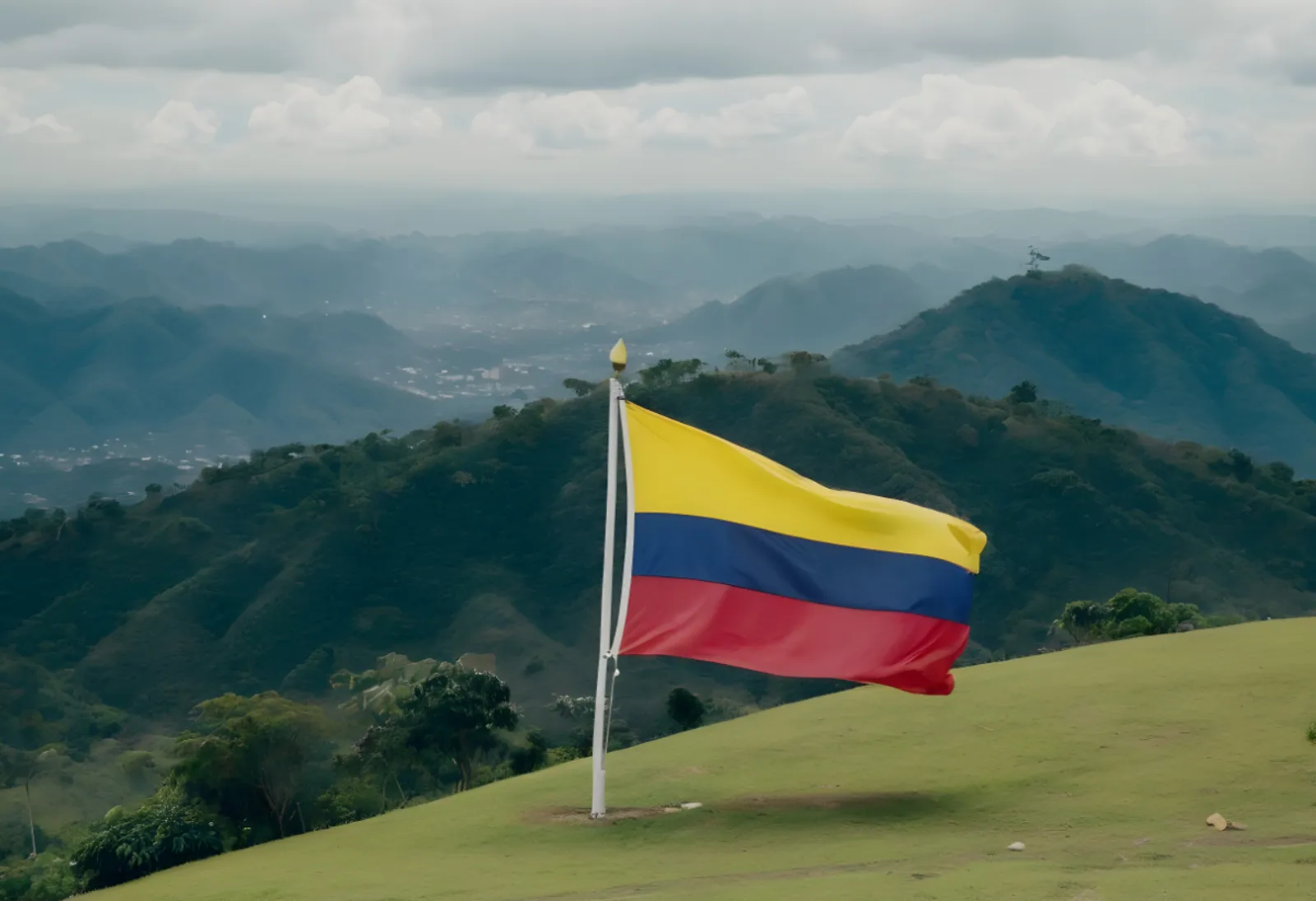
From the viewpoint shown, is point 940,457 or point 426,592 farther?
point 940,457

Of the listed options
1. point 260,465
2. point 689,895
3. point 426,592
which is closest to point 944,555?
point 689,895

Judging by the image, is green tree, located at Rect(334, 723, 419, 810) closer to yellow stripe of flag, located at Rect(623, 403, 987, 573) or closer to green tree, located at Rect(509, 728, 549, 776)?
green tree, located at Rect(509, 728, 549, 776)

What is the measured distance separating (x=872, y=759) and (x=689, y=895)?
19.1 feet

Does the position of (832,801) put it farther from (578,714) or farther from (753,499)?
(578,714)

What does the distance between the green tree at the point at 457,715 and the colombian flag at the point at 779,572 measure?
12.9 metres

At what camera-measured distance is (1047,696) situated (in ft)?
57.5

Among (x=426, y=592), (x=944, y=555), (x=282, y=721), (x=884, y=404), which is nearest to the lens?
(x=944, y=555)

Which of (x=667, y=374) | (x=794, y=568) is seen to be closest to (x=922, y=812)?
(x=794, y=568)

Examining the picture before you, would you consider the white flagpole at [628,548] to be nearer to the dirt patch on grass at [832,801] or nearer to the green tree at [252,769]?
the dirt patch on grass at [832,801]

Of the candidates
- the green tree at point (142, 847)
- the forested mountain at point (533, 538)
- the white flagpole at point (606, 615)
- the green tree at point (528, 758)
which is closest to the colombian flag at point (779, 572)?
the white flagpole at point (606, 615)

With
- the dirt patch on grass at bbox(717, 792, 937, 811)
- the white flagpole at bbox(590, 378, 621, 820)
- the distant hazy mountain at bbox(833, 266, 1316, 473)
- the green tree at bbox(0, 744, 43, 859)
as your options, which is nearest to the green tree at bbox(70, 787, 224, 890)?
the white flagpole at bbox(590, 378, 621, 820)

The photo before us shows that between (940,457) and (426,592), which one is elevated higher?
(940,457)

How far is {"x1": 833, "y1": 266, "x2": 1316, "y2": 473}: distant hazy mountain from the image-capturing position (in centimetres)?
17388

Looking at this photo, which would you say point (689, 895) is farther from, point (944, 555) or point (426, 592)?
point (426, 592)
